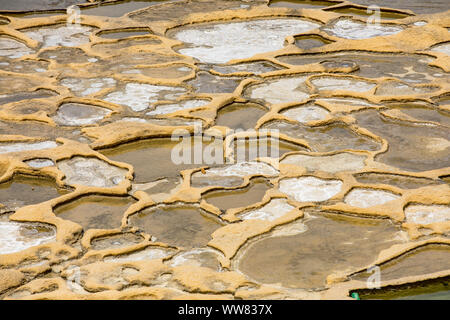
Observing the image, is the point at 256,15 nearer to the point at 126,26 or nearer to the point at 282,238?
the point at 126,26

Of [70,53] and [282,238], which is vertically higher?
[70,53]

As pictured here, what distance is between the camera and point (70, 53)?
21.9 feet

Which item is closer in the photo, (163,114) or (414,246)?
(414,246)

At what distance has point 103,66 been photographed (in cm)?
639

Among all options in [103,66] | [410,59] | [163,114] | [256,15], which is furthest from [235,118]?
[256,15]

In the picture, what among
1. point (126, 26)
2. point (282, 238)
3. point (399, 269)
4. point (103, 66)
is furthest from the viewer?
point (126, 26)

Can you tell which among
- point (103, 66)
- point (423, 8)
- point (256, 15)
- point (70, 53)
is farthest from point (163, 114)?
point (423, 8)

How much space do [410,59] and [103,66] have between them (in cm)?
253
